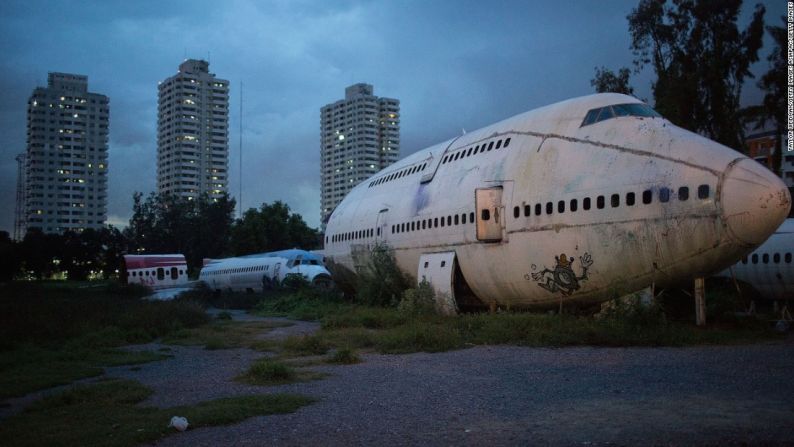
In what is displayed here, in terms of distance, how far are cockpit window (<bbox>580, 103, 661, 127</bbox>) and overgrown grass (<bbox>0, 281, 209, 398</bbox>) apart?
41.4 feet

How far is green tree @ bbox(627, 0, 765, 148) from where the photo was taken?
3438cm

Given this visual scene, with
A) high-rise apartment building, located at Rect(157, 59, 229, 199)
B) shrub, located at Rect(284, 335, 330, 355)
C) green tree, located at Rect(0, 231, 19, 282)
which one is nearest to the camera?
shrub, located at Rect(284, 335, 330, 355)

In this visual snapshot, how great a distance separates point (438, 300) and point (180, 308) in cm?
959

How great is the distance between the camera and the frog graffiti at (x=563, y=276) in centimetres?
1616

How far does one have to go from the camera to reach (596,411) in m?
7.50

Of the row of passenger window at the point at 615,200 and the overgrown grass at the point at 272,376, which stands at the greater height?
the row of passenger window at the point at 615,200

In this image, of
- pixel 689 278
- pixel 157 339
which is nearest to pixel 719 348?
pixel 689 278

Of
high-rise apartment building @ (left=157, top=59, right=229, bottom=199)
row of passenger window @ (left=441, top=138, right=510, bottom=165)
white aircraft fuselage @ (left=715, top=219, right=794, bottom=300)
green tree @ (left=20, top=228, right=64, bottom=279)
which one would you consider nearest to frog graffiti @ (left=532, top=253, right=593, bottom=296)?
row of passenger window @ (left=441, top=138, right=510, bottom=165)

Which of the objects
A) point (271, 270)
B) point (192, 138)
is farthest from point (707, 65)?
point (192, 138)

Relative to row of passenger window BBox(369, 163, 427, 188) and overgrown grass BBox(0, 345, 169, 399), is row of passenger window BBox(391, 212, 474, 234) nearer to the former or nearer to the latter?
row of passenger window BBox(369, 163, 427, 188)

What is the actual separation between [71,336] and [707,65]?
1332 inches

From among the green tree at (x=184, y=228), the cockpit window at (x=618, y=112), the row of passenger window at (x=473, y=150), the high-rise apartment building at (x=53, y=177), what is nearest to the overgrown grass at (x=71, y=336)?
the row of passenger window at (x=473, y=150)

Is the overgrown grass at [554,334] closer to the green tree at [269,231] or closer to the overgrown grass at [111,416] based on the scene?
the overgrown grass at [111,416]

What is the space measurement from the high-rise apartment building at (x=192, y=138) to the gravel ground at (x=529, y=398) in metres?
187
